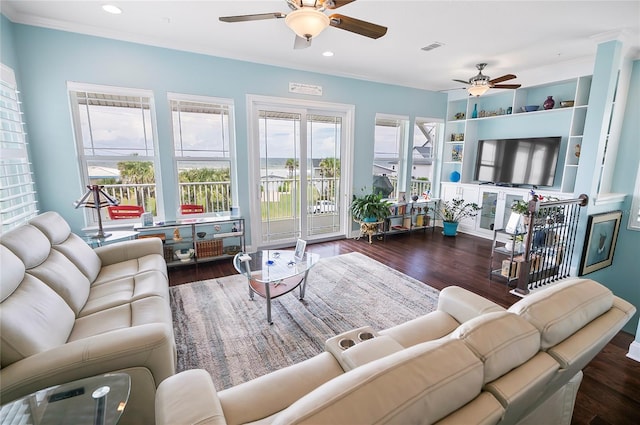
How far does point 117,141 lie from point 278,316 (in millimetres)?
2906

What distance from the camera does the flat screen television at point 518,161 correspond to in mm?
4656

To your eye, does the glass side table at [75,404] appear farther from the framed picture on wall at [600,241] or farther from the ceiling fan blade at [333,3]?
the framed picture on wall at [600,241]

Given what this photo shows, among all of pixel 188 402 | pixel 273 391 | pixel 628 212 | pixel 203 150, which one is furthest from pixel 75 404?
pixel 628 212

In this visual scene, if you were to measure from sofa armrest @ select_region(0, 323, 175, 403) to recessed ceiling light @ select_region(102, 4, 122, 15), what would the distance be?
2906 millimetres

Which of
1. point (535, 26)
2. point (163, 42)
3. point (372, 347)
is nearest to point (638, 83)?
point (535, 26)

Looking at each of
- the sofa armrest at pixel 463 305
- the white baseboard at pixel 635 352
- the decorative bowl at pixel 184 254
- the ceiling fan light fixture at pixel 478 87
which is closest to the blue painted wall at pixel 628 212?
the ceiling fan light fixture at pixel 478 87

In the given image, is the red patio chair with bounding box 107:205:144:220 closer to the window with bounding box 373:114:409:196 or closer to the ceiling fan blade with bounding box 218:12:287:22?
the ceiling fan blade with bounding box 218:12:287:22

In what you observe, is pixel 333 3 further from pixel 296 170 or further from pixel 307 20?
pixel 296 170

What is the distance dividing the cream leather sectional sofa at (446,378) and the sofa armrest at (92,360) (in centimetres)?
53

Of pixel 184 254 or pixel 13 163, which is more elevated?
pixel 13 163

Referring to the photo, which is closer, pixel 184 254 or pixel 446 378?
pixel 446 378

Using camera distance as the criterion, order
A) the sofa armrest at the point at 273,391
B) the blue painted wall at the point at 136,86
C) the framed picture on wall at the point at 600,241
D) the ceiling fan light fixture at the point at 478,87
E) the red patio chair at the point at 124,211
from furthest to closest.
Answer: the ceiling fan light fixture at the point at 478,87 < the red patio chair at the point at 124,211 < the framed picture on wall at the point at 600,241 < the blue painted wall at the point at 136,86 < the sofa armrest at the point at 273,391

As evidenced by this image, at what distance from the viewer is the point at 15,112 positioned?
2857 millimetres

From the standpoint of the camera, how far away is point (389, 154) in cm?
575
